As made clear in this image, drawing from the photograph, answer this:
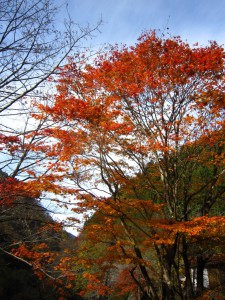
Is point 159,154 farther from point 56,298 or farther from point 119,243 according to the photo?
point 56,298

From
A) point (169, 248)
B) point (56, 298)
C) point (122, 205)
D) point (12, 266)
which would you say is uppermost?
point (122, 205)

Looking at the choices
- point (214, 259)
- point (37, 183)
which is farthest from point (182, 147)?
point (214, 259)

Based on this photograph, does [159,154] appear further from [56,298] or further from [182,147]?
[56,298]

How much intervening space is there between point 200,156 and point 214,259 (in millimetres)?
8031

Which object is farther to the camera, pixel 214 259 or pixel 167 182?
pixel 214 259

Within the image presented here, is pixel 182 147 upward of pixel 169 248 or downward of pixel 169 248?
upward

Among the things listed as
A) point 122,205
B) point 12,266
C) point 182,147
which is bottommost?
point 12,266

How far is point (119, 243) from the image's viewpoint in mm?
8945

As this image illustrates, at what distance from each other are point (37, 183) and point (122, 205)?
3.25 meters

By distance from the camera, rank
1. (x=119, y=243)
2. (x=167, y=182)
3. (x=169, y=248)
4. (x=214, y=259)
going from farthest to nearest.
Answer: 1. (x=214, y=259)
2. (x=167, y=182)
3. (x=169, y=248)
4. (x=119, y=243)

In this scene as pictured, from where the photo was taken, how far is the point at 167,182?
10523 millimetres

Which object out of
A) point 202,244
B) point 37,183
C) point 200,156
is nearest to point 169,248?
point 202,244

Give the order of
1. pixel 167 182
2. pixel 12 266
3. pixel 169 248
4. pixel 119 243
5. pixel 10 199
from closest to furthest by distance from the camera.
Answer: pixel 10 199
pixel 119 243
pixel 169 248
pixel 167 182
pixel 12 266

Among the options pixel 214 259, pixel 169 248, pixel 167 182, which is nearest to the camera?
pixel 169 248
